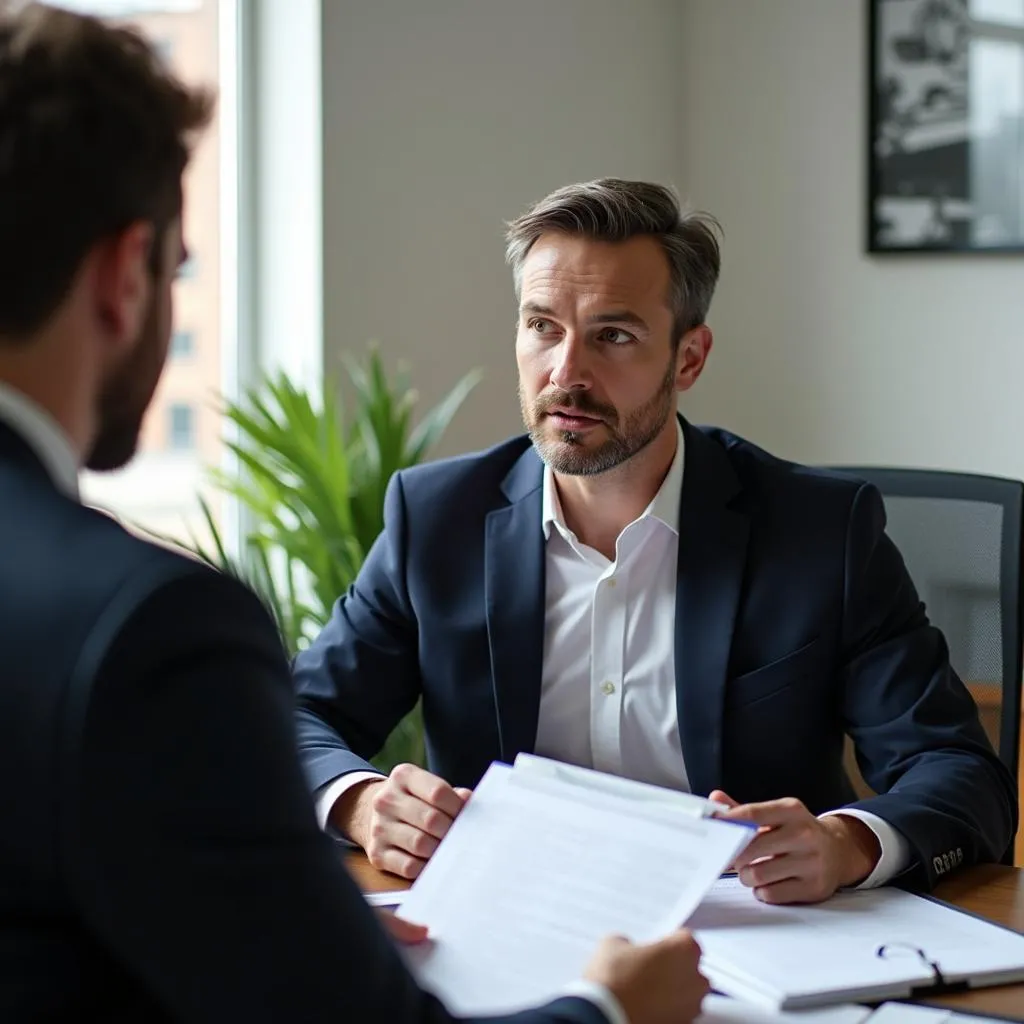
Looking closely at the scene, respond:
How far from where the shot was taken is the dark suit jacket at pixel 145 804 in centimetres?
77

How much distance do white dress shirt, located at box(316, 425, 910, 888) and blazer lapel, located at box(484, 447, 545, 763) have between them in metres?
0.03

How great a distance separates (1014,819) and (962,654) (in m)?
0.38

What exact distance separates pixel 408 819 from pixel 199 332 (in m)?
2.12

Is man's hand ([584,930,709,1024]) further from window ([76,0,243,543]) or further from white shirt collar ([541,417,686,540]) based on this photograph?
window ([76,0,243,543])

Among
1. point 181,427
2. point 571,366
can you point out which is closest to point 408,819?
point 571,366

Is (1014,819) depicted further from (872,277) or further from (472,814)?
(872,277)

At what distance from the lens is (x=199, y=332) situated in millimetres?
3436

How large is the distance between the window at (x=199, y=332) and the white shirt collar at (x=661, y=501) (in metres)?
1.47

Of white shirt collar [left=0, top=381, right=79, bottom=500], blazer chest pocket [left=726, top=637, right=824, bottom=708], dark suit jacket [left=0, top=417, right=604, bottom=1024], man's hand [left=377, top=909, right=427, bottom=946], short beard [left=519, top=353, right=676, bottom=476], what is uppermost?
white shirt collar [left=0, top=381, right=79, bottom=500]

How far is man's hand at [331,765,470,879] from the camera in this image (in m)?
1.50

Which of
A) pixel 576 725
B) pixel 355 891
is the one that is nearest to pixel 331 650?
pixel 576 725

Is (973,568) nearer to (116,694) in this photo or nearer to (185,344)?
(116,694)

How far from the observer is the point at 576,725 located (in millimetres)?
1849

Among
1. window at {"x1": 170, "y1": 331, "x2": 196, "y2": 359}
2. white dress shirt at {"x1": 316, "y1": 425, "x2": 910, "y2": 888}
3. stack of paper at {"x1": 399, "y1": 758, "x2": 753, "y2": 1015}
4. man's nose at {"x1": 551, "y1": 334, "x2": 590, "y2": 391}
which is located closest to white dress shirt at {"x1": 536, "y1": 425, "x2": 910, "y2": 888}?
white dress shirt at {"x1": 316, "y1": 425, "x2": 910, "y2": 888}
